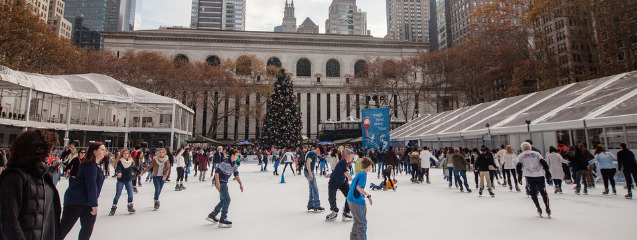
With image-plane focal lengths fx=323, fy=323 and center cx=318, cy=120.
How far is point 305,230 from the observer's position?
219 inches

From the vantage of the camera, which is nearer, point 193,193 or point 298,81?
point 193,193

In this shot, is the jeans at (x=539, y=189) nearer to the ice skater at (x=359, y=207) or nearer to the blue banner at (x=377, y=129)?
the ice skater at (x=359, y=207)

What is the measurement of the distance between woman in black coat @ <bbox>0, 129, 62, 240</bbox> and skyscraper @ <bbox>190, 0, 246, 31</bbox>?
123187 millimetres

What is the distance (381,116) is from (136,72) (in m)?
30.3

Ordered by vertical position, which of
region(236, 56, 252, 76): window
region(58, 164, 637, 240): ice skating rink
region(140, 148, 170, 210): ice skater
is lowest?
region(58, 164, 637, 240): ice skating rink

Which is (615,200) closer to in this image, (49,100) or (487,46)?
(487,46)

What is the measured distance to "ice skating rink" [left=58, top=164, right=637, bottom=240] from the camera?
5.26 meters

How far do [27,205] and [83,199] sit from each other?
185cm

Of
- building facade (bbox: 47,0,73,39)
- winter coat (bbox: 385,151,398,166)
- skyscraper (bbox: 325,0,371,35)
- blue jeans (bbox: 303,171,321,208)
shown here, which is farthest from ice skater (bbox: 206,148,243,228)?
skyscraper (bbox: 325,0,371,35)

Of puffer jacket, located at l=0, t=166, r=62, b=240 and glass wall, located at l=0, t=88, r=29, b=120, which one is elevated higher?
glass wall, located at l=0, t=88, r=29, b=120

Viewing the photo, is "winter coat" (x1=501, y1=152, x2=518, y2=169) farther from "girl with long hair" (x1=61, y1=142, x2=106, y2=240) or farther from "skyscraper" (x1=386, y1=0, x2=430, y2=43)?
"skyscraper" (x1=386, y1=0, x2=430, y2=43)

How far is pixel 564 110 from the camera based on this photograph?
14.3m

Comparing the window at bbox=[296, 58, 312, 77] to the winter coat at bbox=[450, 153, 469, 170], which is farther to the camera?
the window at bbox=[296, 58, 312, 77]

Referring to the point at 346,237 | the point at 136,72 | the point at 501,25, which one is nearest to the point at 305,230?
the point at 346,237
